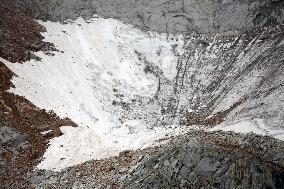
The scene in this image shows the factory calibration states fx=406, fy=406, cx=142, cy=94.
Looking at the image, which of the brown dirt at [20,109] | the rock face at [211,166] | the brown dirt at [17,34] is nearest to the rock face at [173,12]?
the brown dirt at [17,34]

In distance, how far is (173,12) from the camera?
141ft

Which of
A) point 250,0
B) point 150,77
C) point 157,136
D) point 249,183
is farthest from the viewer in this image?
point 250,0

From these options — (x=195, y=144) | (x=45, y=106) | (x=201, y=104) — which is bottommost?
(x=195, y=144)

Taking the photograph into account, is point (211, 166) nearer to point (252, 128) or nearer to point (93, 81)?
point (252, 128)

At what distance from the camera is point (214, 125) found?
2353cm

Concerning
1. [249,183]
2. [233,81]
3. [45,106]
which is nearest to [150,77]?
[233,81]

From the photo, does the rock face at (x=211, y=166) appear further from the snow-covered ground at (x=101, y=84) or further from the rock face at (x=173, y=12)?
the rock face at (x=173, y=12)

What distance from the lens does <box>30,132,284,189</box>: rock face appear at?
48.5 ft

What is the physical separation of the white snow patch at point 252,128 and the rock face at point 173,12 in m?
20.2

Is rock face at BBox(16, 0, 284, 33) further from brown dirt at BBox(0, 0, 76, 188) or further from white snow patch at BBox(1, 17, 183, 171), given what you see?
brown dirt at BBox(0, 0, 76, 188)

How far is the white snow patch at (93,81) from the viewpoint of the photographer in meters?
24.4

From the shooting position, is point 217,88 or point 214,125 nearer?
point 214,125

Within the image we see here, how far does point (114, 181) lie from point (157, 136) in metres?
6.85

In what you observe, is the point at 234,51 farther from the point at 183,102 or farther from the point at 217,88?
the point at 183,102
